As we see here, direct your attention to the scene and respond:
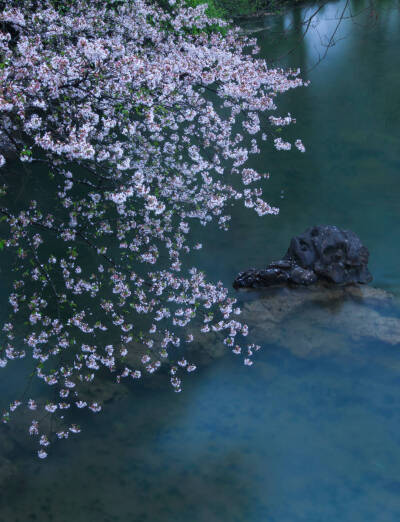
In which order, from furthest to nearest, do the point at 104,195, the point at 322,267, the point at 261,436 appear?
the point at 322,267, the point at 104,195, the point at 261,436

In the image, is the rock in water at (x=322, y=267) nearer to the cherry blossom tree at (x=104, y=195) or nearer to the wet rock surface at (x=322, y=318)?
the wet rock surface at (x=322, y=318)

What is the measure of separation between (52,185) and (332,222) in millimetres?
6826

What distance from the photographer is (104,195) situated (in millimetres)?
8250

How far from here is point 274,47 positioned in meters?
21.8

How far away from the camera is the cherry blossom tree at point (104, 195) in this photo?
19.5 feet

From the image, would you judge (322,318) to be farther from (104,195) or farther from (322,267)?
(104,195)

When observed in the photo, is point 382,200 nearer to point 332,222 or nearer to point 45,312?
point 332,222

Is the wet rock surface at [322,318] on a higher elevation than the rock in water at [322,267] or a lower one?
lower

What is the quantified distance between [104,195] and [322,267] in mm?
3796

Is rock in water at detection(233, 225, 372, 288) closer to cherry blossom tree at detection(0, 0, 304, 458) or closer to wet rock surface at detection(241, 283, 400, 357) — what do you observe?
wet rock surface at detection(241, 283, 400, 357)

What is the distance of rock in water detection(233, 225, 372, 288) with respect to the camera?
27.8ft

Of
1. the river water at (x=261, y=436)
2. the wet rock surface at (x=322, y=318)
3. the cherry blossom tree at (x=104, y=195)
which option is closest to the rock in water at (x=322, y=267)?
the wet rock surface at (x=322, y=318)

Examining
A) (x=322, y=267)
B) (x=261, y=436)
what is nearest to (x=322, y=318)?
(x=322, y=267)

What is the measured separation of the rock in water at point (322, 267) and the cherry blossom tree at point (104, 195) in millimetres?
652
